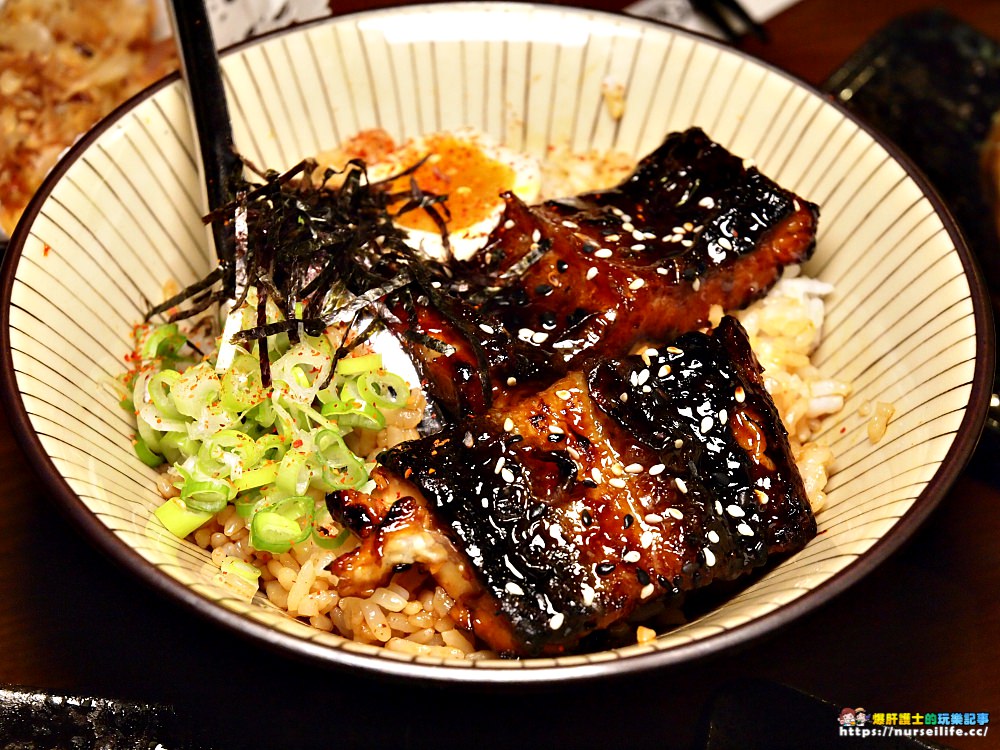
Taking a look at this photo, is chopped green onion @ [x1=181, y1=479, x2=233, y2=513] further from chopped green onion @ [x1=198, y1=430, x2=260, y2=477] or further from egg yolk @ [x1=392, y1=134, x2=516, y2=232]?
egg yolk @ [x1=392, y1=134, x2=516, y2=232]

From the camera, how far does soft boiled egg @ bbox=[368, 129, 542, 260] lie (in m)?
2.72

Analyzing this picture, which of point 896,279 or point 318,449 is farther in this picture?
point 896,279

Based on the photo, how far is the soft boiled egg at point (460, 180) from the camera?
8.94 ft

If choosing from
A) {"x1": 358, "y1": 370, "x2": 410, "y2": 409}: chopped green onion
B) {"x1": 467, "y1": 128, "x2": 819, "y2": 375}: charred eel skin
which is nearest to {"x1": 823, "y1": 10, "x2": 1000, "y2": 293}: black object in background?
{"x1": 467, "y1": 128, "x2": 819, "y2": 375}: charred eel skin

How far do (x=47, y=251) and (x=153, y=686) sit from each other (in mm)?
1078

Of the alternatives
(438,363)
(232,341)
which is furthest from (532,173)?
(232,341)

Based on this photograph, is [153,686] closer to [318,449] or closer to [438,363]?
[318,449]

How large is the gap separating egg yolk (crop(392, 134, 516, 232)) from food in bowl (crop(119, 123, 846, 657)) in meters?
0.12

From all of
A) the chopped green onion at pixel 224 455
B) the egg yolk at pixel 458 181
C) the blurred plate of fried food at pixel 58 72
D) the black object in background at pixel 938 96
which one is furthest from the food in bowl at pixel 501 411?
the blurred plate of fried food at pixel 58 72

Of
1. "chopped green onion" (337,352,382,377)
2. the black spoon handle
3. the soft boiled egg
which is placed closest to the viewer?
"chopped green onion" (337,352,382,377)

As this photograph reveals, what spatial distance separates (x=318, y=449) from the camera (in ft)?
6.55

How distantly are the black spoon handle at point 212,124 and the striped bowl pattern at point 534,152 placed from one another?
8 cm

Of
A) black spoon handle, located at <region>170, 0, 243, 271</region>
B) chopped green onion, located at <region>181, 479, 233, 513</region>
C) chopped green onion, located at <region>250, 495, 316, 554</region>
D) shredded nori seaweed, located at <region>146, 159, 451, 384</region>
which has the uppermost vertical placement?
black spoon handle, located at <region>170, 0, 243, 271</region>

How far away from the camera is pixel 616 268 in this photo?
2260 mm
